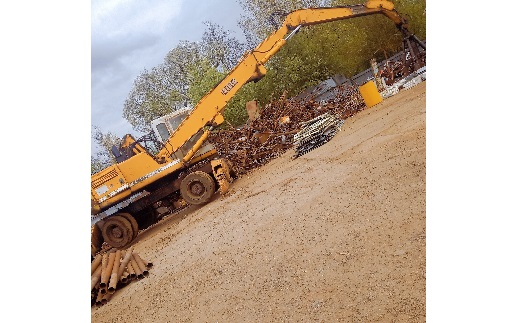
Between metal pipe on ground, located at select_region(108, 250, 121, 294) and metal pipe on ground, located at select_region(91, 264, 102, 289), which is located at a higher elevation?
metal pipe on ground, located at select_region(91, 264, 102, 289)

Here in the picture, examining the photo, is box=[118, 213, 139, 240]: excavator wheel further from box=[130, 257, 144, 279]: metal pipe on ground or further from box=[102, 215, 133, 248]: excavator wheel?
box=[130, 257, 144, 279]: metal pipe on ground

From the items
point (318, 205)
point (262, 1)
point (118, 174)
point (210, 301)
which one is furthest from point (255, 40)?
point (210, 301)

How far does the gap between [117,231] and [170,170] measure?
1182mm

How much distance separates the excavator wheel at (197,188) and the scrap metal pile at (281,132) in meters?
0.92

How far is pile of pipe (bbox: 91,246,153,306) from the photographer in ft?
11.6

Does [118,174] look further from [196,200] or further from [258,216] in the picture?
[258,216]

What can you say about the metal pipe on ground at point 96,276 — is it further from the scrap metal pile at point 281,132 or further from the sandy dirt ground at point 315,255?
the scrap metal pile at point 281,132

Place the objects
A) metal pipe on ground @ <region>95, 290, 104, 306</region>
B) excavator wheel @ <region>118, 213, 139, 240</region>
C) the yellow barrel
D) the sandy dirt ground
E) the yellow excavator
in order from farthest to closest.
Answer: the yellow barrel
excavator wheel @ <region>118, 213, 139, 240</region>
the yellow excavator
metal pipe on ground @ <region>95, 290, 104, 306</region>
the sandy dirt ground

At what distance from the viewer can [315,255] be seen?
2648 mm

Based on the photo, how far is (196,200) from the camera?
6.79 metres

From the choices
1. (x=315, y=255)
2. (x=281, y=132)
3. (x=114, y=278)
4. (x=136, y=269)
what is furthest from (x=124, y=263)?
(x=281, y=132)

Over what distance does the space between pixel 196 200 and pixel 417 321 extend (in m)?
5.29

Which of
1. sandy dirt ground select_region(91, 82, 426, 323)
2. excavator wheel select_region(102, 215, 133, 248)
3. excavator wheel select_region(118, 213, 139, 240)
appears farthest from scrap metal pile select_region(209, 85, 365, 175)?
sandy dirt ground select_region(91, 82, 426, 323)

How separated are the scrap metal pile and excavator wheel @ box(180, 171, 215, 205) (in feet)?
3.02
